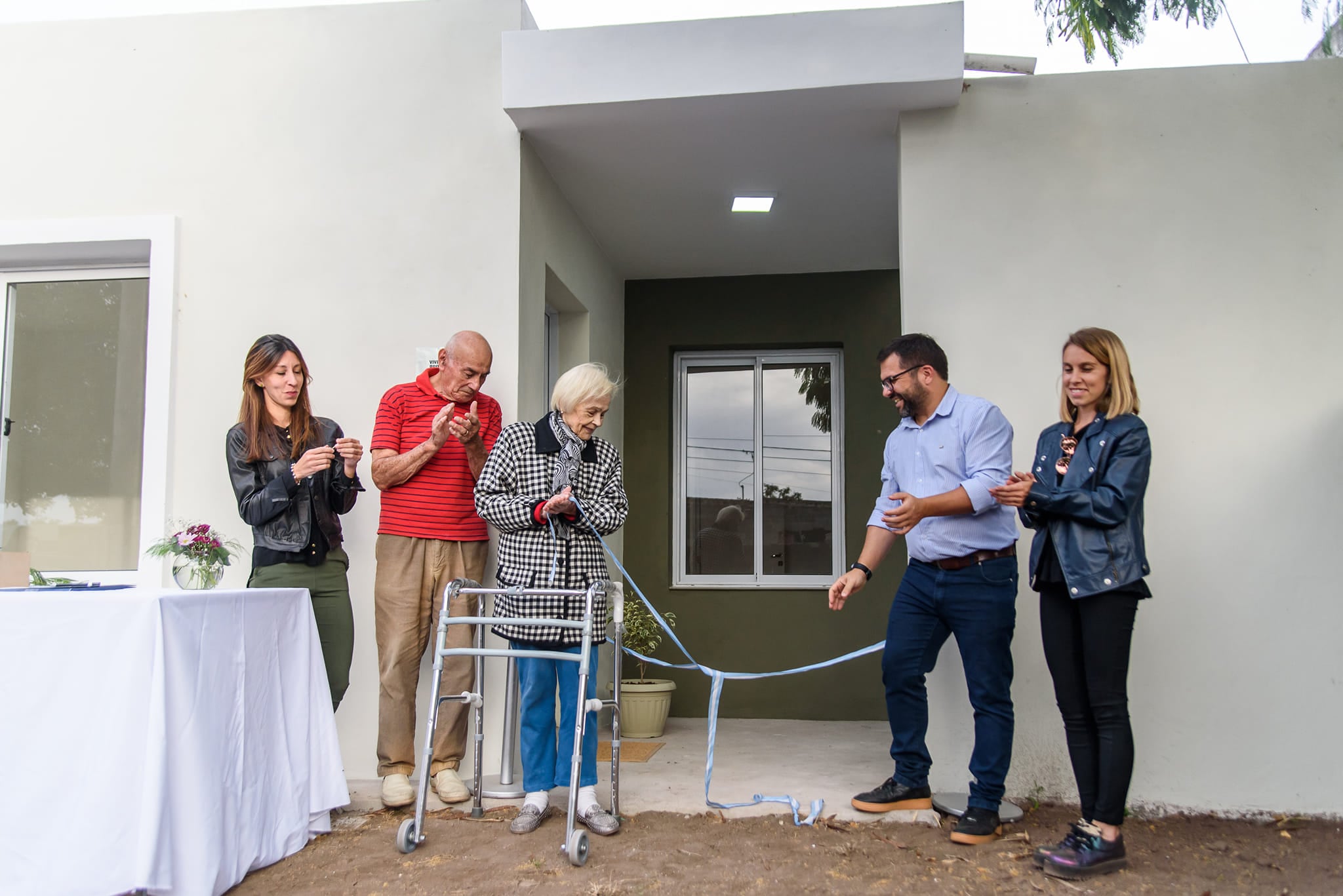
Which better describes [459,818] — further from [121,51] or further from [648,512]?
[121,51]

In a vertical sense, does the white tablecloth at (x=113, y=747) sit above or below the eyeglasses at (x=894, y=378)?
below

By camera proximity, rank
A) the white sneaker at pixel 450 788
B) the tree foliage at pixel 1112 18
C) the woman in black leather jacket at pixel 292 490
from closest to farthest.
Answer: the woman in black leather jacket at pixel 292 490
the white sneaker at pixel 450 788
the tree foliage at pixel 1112 18

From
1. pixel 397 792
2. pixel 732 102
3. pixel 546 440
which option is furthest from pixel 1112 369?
pixel 397 792

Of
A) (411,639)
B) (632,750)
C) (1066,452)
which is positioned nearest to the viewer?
(1066,452)

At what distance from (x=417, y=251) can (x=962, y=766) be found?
9.78ft

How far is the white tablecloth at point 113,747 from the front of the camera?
7.67 ft

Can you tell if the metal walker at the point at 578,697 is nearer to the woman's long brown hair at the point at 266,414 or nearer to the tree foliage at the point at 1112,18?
the woman's long brown hair at the point at 266,414

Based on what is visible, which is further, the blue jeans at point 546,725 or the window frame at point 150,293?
the window frame at point 150,293

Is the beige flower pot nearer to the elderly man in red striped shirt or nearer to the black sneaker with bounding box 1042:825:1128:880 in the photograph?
the elderly man in red striped shirt

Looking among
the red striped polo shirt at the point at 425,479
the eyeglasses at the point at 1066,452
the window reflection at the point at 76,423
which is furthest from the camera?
the window reflection at the point at 76,423

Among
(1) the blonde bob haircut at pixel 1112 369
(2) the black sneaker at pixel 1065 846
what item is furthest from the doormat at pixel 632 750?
(1) the blonde bob haircut at pixel 1112 369

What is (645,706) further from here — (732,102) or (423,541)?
(732,102)

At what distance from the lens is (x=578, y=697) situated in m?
2.94

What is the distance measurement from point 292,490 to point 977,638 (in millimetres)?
2285
